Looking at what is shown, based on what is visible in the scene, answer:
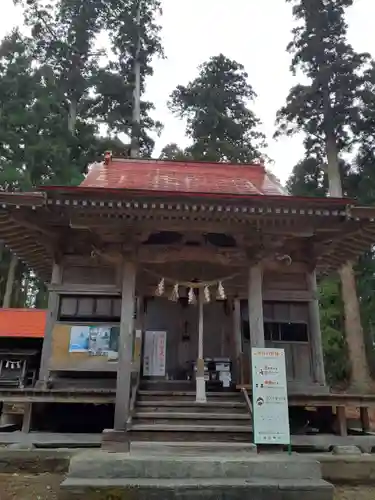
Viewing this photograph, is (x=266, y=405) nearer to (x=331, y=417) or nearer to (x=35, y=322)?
(x=331, y=417)

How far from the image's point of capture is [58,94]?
1033 inches

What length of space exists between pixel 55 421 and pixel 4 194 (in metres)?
5.04

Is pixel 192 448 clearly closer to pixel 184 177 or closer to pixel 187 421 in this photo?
pixel 187 421

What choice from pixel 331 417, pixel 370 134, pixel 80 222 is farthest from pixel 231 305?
pixel 370 134

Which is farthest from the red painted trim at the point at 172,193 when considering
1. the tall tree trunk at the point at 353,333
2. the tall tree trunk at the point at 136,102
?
the tall tree trunk at the point at 136,102

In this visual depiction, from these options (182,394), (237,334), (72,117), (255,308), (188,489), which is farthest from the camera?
(72,117)

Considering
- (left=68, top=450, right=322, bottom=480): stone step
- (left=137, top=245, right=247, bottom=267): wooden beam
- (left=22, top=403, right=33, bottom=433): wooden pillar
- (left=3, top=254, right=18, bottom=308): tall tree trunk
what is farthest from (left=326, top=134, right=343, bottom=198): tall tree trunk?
(left=3, top=254, right=18, bottom=308): tall tree trunk

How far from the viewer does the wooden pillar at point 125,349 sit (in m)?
7.01

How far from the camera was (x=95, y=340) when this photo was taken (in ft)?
28.1

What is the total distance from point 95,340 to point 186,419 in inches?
104

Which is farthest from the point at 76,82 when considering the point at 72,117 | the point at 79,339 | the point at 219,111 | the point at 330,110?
the point at 79,339

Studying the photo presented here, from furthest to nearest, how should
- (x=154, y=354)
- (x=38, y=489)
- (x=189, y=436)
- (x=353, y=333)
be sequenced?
(x=353, y=333), (x=154, y=354), (x=189, y=436), (x=38, y=489)

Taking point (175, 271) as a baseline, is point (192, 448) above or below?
below

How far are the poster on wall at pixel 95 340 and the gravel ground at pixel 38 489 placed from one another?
2603mm
